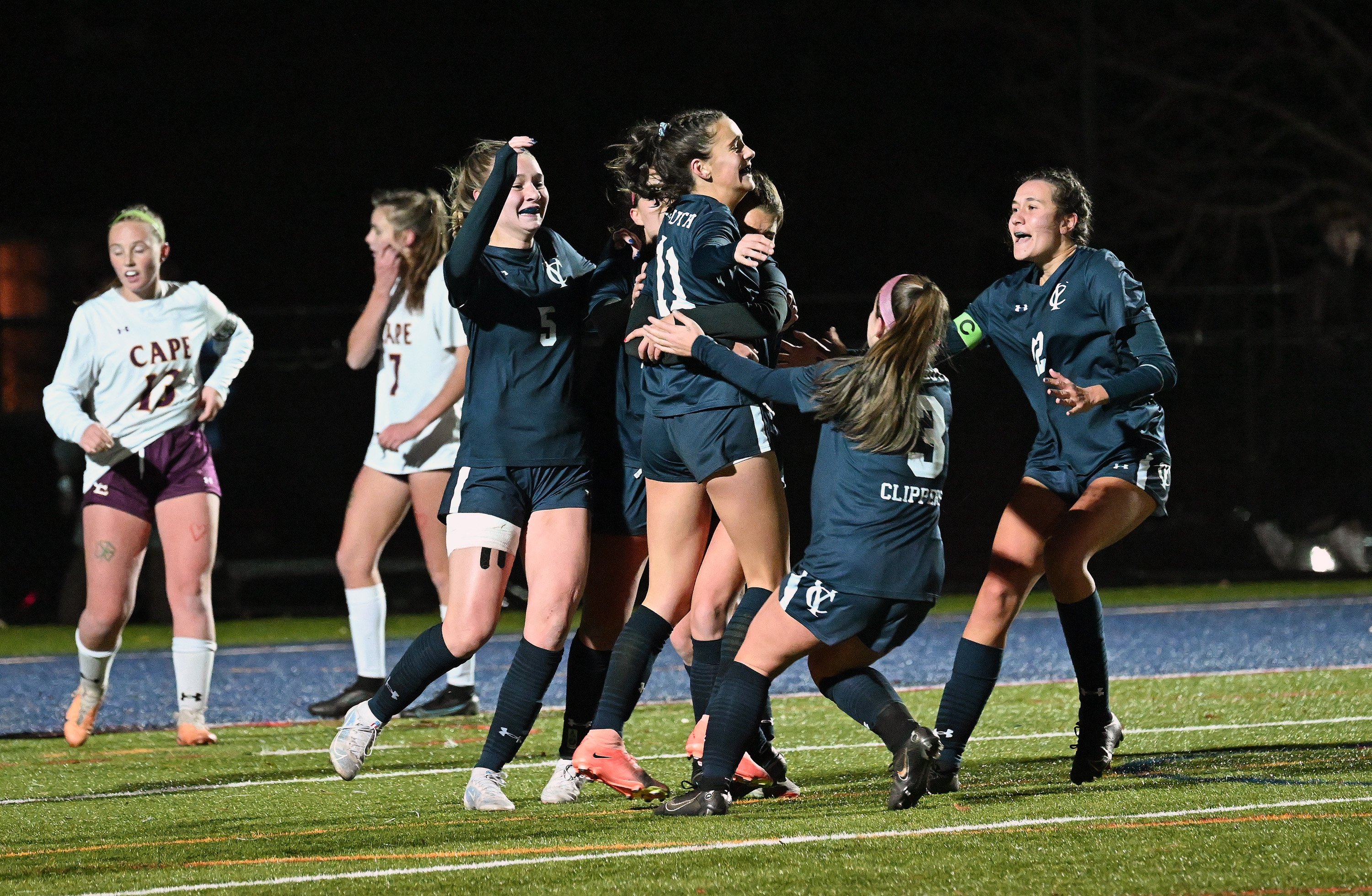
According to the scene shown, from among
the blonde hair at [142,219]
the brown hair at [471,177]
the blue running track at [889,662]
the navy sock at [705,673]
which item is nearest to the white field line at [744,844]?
the navy sock at [705,673]

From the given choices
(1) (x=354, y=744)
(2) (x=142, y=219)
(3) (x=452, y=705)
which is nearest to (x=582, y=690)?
(1) (x=354, y=744)

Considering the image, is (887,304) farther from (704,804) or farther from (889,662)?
(889,662)

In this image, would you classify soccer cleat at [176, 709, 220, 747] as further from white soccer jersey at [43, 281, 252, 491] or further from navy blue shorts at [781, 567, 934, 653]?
navy blue shorts at [781, 567, 934, 653]

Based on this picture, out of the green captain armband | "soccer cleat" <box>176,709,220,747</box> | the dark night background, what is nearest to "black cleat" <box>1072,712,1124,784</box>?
the green captain armband

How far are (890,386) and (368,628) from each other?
3.69m

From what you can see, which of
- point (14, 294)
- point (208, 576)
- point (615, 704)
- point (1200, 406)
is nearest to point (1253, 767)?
point (615, 704)

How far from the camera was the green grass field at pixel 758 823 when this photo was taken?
402cm

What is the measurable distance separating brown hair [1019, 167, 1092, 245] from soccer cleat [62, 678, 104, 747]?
13.6 feet

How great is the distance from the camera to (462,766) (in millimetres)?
6277

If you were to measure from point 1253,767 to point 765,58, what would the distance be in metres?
18.0

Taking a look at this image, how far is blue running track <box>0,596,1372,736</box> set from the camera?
8.66 m

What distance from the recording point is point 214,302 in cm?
759

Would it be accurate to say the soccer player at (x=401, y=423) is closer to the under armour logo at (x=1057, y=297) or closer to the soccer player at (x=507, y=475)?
the soccer player at (x=507, y=475)

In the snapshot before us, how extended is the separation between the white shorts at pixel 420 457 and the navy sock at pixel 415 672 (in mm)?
2425
